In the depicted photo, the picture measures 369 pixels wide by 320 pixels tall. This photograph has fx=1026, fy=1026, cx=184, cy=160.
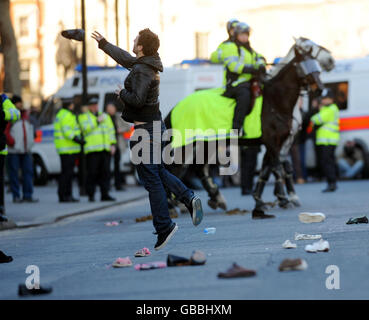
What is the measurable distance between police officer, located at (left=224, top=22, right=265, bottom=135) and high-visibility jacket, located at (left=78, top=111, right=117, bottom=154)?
510 cm

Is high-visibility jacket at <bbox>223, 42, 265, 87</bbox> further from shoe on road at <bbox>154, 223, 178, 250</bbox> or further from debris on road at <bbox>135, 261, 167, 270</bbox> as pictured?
debris on road at <bbox>135, 261, 167, 270</bbox>

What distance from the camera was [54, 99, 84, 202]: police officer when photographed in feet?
61.0

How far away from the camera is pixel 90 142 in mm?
18500

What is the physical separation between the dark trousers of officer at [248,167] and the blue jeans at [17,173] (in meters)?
4.02

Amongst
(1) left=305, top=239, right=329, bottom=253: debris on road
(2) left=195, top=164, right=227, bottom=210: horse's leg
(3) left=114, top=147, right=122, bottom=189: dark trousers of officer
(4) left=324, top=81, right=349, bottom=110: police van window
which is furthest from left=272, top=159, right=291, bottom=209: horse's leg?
(4) left=324, top=81, right=349, bottom=110: police van window

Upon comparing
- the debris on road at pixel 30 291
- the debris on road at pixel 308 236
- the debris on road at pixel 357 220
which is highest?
the debris on road at pixel 30 291

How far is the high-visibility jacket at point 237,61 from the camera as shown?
1355 centimetres

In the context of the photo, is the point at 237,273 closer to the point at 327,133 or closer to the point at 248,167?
the point at 248,167

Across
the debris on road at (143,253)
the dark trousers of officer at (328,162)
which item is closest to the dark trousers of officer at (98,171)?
the dark trousers of officer at (328,162)

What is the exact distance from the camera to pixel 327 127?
20.3 metres

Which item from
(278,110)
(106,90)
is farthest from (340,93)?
(278,110)

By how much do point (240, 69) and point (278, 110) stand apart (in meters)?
0.76

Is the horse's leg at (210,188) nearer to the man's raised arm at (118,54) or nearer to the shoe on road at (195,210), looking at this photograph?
the man's raised arm at (118,54)

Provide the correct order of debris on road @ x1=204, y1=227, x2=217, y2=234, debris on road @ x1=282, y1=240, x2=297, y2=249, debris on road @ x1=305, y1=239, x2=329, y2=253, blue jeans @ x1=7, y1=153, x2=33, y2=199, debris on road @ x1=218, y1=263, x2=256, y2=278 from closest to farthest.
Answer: debris on road @ x1=218, y1=263, x2=256, y2=278, debris on road @ x1=305, y1=239, x2=329, y2=253, debris on road @ x1=282, y1=240, x2=297, y2=249, debris on road @ x1=204, y1=227, x2=217, y2=234, blue jeans @ x1=7, y1=153, x2=33, y2=199
